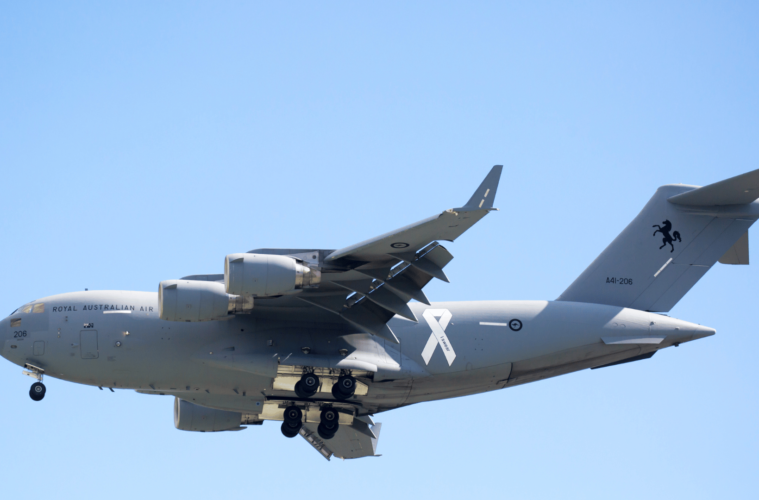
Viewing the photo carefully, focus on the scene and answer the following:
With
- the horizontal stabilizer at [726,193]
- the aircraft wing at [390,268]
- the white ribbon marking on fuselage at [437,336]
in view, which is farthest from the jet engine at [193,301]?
the horizontal stabilizer at [726,193]

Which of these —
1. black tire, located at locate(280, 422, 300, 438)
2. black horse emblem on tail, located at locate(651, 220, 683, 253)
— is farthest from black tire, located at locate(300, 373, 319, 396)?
black horse emblem on tail, located at locate(651, 220, 683, 253)

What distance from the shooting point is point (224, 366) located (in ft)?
42.2

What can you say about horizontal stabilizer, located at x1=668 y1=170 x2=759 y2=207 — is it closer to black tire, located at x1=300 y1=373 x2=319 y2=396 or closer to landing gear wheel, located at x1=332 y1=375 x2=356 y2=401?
landing gear wheel, located at x1=332 y1=375 x2=356 y2=401

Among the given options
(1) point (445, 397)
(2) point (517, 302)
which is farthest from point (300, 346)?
(2) point (517, 302)

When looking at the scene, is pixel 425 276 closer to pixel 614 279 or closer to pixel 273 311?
pixel 273 311

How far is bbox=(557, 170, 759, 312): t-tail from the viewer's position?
15.1 m

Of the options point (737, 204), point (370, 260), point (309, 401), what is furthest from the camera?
point (737, 204)

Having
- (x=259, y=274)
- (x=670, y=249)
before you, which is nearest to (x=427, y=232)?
(x=259, y=274)

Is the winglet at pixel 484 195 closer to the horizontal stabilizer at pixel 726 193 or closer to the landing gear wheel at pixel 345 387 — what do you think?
the landing gear wheel at pixel 345 387

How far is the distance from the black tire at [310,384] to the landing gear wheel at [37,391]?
3.71 m

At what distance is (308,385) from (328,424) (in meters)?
1.50

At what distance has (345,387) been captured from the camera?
13195 millimetres

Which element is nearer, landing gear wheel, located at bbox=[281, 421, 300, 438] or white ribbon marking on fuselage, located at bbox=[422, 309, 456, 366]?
white ribbon marking on fuselage, located at bbox=[422, 309, 456, 366]

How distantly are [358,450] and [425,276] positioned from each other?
505 cm
